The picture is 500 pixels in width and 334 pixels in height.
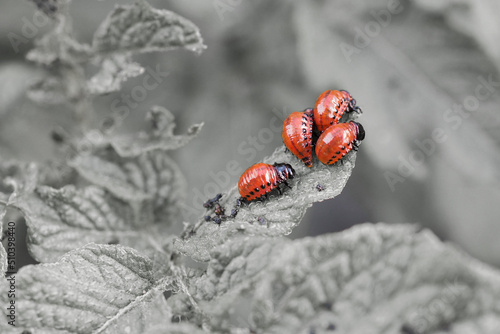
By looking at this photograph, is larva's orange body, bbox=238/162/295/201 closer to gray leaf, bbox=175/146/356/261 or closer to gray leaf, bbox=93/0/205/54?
gray leaf, bbox=175/146/356/261

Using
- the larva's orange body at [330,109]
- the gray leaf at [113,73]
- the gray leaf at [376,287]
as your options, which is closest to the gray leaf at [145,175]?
the gray leaf at [113,73]

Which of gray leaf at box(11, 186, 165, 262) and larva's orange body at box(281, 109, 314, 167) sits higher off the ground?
gray leaf at box(11, 186, 165, 262)

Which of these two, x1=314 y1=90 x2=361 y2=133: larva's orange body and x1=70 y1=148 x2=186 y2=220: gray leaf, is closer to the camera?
x1=314 y1=90 x2=361 y2=133: larva's orange body

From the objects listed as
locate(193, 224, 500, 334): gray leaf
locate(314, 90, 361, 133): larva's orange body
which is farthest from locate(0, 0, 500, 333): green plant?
locate(314, 90, 361, 133): larva's orange body

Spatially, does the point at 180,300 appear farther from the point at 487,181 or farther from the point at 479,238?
the point at 479,238

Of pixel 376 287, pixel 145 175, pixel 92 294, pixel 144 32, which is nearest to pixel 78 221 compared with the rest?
pixel 145 175

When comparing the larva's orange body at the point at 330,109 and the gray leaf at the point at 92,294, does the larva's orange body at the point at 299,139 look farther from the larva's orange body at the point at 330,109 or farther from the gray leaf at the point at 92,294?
the gray leaf at the point at 92,294
